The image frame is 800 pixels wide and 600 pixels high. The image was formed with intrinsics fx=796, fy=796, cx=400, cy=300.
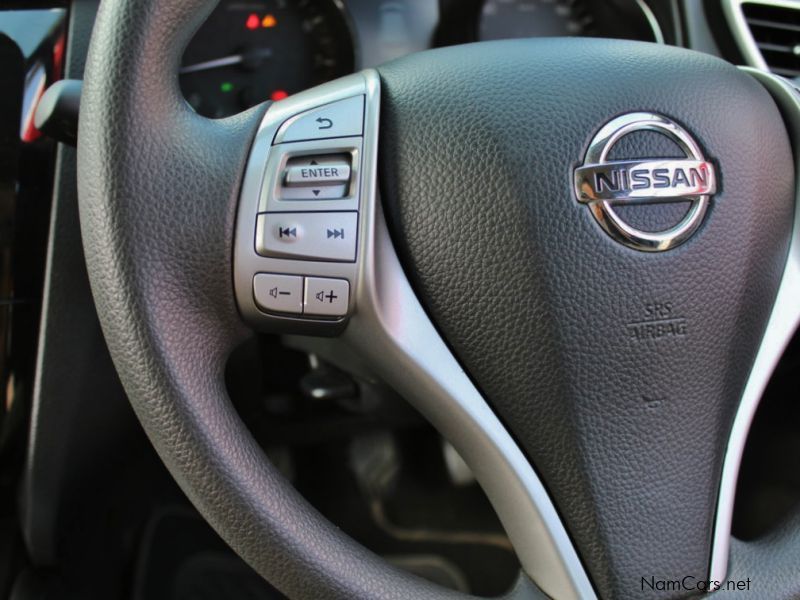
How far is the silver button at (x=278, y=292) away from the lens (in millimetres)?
626

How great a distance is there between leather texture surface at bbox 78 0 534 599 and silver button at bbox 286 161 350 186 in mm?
67

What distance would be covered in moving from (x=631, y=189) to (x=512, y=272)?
12cm

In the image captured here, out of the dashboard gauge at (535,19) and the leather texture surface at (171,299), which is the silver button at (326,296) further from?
the dashboard gauge at (535,19)

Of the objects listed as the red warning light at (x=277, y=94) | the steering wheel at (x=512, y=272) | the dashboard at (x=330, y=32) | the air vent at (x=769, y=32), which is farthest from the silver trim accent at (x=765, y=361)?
the red warning light at (x=277, y=94)

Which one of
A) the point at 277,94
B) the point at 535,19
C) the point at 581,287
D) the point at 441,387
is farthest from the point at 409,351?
the point at 535,19

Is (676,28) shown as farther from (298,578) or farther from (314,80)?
(298,578)

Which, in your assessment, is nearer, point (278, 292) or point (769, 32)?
point (278, 292)

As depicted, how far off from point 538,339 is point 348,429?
1.99 ft

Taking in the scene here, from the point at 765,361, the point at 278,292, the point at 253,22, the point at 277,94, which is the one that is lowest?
the point at 765,361

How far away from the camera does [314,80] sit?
4.17 feet

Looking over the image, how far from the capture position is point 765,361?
70 centimetres

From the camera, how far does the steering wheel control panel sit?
627 mm

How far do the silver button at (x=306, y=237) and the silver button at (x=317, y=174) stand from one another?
3cm

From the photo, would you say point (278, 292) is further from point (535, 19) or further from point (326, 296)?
point (535, 19)
